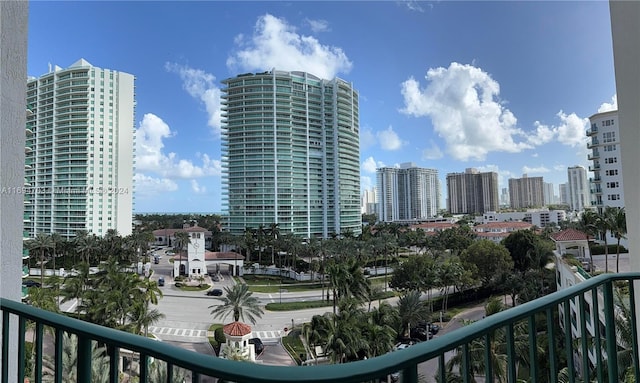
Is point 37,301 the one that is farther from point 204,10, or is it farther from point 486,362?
point 204,10

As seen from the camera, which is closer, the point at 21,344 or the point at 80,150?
the point at 21,344

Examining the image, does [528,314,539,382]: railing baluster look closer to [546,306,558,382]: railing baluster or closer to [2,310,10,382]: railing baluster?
[546,306,558,382]: railing baluster

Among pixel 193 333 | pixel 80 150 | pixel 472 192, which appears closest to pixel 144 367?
pixel 193 333

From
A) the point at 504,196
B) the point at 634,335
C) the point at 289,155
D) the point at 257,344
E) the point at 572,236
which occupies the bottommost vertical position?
the point at 257,344

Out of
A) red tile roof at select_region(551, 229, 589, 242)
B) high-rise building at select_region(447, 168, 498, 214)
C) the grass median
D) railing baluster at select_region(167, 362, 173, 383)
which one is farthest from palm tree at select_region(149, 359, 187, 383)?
high-rise building at select_region(447, 168, 498, 214)

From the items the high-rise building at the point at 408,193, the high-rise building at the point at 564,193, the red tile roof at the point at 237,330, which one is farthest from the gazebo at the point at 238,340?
the high-rise building at the point at 408,193

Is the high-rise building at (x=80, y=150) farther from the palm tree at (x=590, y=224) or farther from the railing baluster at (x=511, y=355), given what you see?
the railing baluster at (x=511, y=355)

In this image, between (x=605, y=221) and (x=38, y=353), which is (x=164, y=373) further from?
(x=605, y=221)
